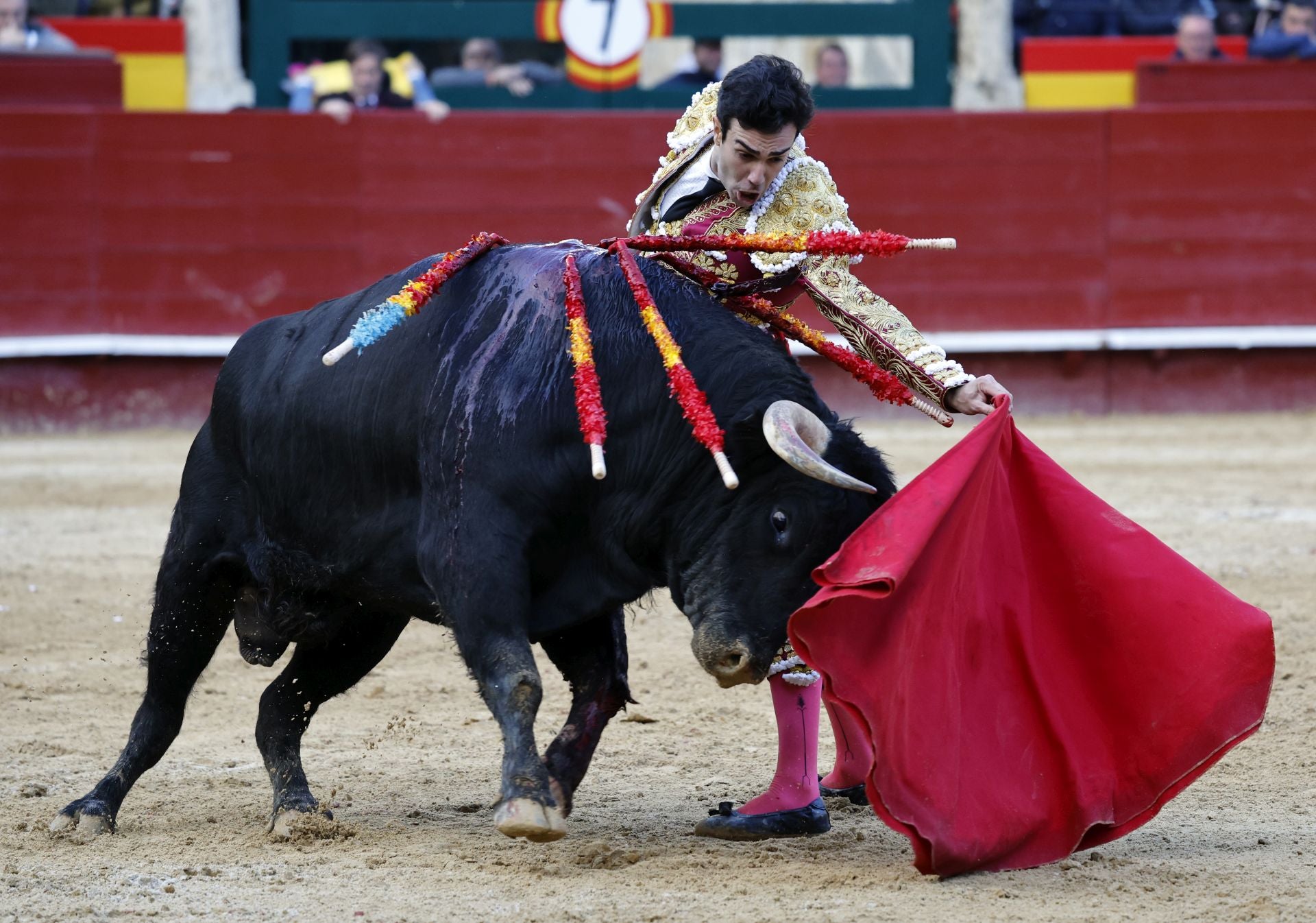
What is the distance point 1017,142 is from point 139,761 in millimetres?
6378

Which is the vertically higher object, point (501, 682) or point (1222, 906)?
point (501, 682)

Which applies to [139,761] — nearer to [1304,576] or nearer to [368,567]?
[368,567]

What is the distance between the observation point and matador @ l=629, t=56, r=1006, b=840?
2.69m

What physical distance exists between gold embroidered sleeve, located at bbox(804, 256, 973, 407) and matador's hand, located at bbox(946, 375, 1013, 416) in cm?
1

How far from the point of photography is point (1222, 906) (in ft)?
7.93

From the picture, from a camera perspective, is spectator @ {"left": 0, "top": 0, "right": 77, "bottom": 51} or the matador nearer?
the matador

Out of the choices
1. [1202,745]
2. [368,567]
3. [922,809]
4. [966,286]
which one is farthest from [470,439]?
[966,286]

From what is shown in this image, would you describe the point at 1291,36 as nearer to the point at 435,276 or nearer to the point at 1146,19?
the point at 1146,19

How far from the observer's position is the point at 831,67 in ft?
30.0

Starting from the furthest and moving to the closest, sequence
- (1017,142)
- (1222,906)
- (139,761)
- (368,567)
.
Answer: (1017,142) < (139,761) < (368,567) < (1222,906)

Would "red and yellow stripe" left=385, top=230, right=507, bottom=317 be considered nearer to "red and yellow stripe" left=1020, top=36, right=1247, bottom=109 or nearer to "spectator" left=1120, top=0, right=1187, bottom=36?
"red and yellow stripe" left=1020, top=36, right=1247, bottom=109

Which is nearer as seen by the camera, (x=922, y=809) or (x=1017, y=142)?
(x=922, y=809)

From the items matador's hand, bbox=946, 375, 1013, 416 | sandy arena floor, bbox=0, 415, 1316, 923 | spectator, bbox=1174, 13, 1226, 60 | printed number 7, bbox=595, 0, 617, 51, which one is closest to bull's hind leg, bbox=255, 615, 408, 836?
sandy arena floor, bbox=0, 415, 1316, 923

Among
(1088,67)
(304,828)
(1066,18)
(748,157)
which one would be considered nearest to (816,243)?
(748,157)
